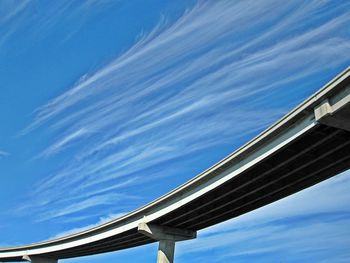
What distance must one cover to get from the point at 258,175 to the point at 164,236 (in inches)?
650

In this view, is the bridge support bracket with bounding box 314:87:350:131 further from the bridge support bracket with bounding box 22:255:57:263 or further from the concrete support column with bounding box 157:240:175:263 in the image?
the bridge support bracket with bounding box 22:255:57:263

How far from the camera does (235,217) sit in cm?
4606

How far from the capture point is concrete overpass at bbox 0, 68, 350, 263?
26.5 metres

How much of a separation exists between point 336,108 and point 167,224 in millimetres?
27104

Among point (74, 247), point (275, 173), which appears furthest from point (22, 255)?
point (275, 173)

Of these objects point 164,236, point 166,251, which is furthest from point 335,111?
point 164,236

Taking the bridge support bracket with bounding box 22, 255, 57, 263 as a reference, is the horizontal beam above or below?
below

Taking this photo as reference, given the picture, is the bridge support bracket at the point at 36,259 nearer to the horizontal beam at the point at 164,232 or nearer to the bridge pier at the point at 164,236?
the horizontal beam at the point at 164,232

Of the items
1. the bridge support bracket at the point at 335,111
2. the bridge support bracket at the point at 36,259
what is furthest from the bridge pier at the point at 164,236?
the bridge support bracket at the point at 36,259

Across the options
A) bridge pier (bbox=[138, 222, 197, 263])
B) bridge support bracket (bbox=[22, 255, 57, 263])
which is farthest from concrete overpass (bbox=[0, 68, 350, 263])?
bridge support bracket (bbox=[22, 255, 57, 263])

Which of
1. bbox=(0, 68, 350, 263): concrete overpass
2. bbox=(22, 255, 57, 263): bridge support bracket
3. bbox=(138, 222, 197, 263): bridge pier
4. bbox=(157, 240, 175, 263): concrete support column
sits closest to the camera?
bbox=(0, 68, 350, 263): concrete overpass

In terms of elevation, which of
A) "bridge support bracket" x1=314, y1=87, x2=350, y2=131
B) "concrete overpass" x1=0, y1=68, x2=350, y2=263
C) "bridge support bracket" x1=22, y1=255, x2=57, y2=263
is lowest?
"bridge support bracket" x1=314, y1=87, x2=350, y2=131

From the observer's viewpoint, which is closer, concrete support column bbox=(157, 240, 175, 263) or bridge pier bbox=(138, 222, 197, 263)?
concrete support column bbox=(157, 240, 175, 263)

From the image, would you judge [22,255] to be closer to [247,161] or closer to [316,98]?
[247,161]
